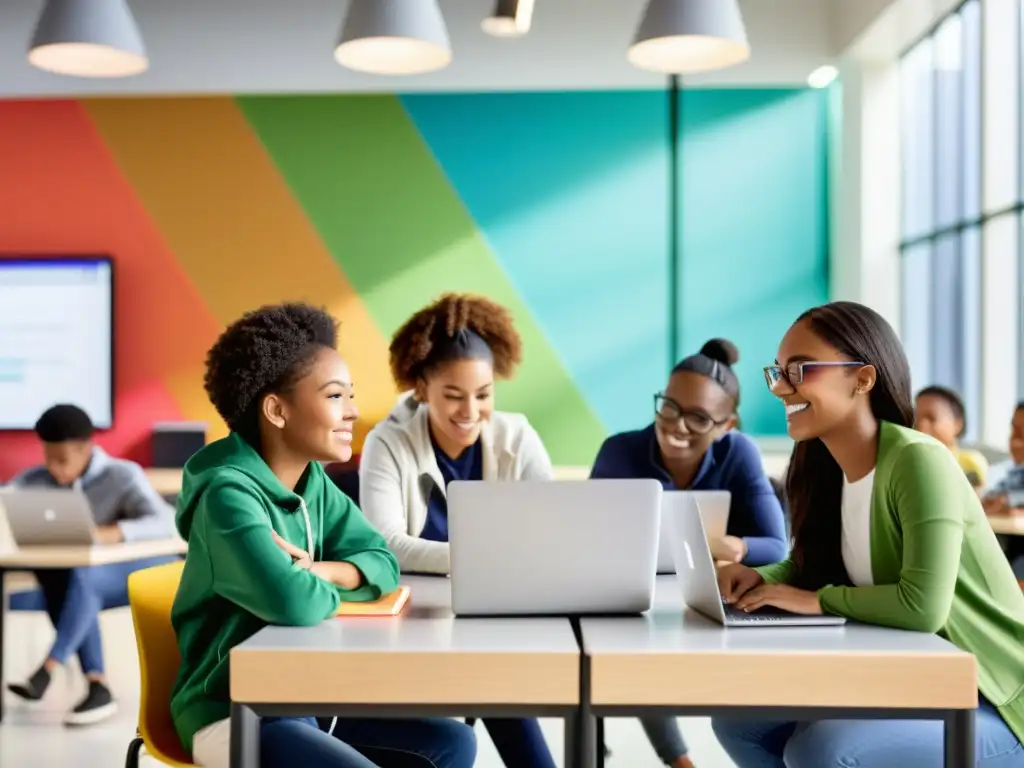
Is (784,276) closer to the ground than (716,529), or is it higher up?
higher up

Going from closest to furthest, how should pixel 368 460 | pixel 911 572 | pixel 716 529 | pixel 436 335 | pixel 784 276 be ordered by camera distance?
pixel 911 572
pixel 716 529
pixel 368 460
pixel 436 335
pixel 784 276

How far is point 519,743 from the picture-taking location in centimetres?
243

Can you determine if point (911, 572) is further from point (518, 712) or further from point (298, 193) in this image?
point (298, 193)

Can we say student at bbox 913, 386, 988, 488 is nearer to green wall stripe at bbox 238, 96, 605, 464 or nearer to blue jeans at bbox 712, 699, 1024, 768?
green wall stripe at bbox 238, 96, 605, 464

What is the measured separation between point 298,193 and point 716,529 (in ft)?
15.6

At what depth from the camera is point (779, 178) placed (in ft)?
21.8

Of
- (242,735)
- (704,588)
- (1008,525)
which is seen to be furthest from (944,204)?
(242,735)

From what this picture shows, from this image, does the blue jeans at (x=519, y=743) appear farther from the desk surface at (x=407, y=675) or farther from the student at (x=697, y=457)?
the desk surface at (x=407, y=675)

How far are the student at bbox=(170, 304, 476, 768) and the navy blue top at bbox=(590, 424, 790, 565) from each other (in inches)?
39.1

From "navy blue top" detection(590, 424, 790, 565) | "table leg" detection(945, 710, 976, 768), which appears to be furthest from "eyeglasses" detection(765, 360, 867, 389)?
"navy blue top" detection(590, 424, 790, 565)

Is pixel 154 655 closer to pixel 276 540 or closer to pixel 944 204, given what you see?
pixel 276 540

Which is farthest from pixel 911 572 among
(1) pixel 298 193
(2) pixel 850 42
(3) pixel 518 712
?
(1) pixel 298 193

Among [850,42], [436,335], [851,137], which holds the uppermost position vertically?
[850,42]

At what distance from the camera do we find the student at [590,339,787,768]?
2951 millimetres
